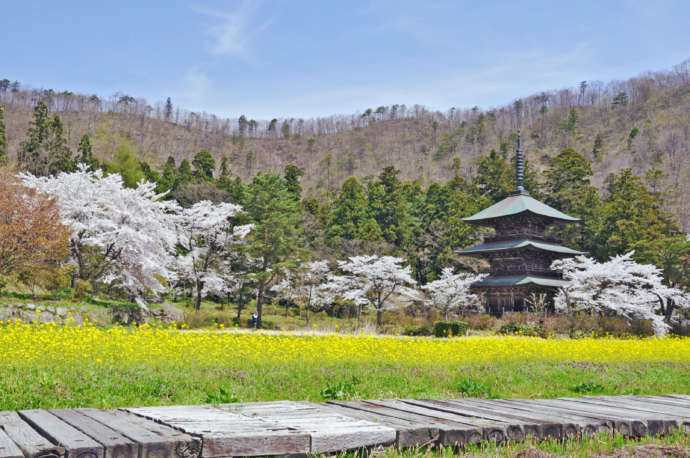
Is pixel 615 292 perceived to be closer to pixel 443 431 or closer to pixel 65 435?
pixel 443 431

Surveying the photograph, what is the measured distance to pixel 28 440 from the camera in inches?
101

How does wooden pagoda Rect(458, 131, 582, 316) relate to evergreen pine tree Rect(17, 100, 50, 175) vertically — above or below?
below

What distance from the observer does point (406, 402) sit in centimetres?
431

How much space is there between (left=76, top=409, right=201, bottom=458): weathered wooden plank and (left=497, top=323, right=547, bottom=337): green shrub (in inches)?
908

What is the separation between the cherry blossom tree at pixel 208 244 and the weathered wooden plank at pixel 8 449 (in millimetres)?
31722

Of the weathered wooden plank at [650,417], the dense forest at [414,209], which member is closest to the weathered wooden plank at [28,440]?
the weathered wooden plank at [650,417]

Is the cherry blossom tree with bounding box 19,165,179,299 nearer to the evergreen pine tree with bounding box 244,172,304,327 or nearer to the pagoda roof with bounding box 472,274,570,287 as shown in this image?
the evergreen pine tree with bounding box 244,172,304,327

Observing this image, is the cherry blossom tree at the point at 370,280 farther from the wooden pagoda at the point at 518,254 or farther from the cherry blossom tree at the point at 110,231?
the cherry blossom tree at the point at 110,231

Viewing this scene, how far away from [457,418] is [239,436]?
1535 mm

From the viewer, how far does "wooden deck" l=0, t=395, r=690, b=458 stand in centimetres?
259

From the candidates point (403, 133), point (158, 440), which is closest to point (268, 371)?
point (158, 440)

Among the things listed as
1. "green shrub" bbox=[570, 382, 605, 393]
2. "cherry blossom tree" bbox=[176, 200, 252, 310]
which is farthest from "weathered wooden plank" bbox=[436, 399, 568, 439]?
"cherry blossom tree" bbox=[176, 200, 252, 310]

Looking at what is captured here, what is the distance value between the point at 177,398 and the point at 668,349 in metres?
15.1

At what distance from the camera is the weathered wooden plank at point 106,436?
249cm
